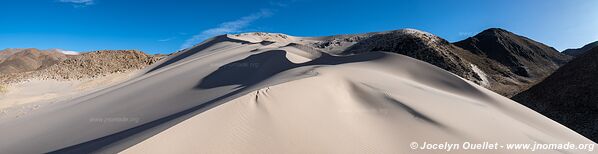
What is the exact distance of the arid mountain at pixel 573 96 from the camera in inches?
452

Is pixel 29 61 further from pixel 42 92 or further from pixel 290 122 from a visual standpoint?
pixel 290 122

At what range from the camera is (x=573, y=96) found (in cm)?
1299

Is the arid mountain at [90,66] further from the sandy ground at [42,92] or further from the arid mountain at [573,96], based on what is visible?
the arid mountain at [573,96]

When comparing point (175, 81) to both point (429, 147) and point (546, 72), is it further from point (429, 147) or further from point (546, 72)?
point (546, 72)

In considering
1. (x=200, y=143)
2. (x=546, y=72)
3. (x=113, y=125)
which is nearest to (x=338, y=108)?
(x=200, y=143)

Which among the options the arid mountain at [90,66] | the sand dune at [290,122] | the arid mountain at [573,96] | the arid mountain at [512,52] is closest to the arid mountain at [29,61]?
the arid mountain at [90,66]

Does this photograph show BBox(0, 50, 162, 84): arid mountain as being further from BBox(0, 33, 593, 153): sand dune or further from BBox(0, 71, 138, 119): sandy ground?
BBox(0, 33, 593, 153): sand dune

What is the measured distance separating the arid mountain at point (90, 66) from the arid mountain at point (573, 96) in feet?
61.1

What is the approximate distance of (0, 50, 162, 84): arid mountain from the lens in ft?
56.2

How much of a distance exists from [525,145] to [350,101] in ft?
8.14

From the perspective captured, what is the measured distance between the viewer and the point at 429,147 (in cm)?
446

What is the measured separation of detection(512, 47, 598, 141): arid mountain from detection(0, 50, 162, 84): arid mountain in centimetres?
1863

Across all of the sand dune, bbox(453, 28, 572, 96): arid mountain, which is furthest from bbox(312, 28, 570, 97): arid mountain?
the sand dune

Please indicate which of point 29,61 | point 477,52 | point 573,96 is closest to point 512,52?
point 477,52
